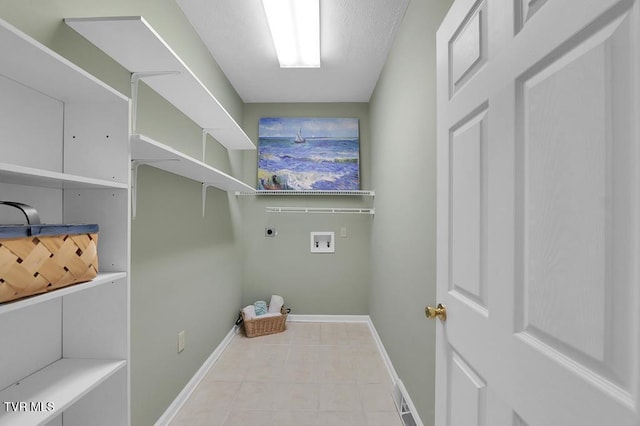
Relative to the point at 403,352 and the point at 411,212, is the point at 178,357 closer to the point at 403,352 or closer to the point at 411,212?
the point at 403,352

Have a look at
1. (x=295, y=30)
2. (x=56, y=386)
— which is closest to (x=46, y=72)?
(x=56, y=386)

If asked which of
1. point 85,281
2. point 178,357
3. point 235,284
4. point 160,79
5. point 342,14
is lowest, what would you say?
point 178,357

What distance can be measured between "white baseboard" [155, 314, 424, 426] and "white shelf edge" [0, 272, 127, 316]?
1.21m

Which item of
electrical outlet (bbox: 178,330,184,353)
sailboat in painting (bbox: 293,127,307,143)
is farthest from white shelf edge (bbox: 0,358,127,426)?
sailboat in painting (bbox: 293,127,307,143)

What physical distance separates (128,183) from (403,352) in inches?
70.9

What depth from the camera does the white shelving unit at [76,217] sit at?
0.82 meters

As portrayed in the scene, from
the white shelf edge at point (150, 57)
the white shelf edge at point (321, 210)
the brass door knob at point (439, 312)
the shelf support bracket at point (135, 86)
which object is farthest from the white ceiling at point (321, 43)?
the brass door knob at point (439, 312)

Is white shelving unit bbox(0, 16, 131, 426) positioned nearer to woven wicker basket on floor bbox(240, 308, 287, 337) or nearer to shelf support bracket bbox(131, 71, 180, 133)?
shelf support bracket bbox(131, 71, 180, 133)

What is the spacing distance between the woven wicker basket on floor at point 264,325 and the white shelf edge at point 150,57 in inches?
74.9

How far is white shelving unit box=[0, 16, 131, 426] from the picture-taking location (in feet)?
2.70

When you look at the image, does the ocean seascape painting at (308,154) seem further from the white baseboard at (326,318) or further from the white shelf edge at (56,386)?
the white shelf edge at (56,386)

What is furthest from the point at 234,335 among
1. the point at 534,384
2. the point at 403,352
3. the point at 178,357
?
the point at 534,384

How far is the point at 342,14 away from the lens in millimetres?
1900

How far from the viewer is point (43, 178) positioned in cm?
71
